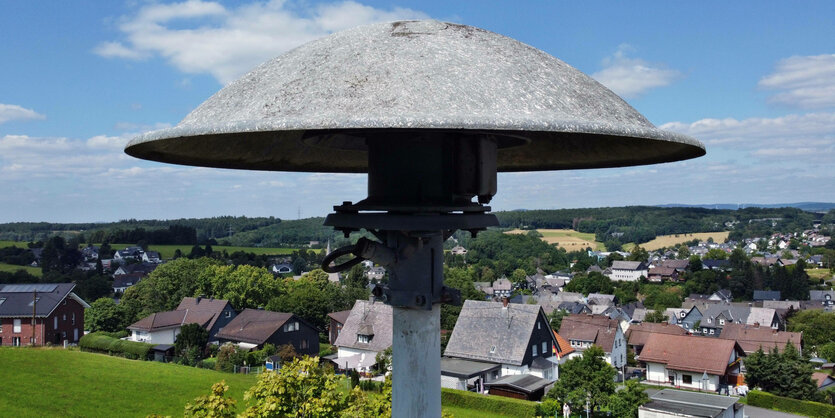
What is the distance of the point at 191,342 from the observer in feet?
170

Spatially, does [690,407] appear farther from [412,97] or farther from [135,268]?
[135,268]

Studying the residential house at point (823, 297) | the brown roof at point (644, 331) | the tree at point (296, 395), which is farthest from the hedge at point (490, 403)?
the residential house at point (823, 297)

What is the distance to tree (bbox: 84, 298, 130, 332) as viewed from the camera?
61750mm

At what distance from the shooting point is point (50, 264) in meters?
123

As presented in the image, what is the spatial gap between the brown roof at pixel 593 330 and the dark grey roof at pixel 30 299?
152 ft

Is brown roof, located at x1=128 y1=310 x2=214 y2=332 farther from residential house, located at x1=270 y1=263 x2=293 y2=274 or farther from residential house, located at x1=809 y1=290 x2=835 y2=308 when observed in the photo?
residential house, located at x1=809 y1=290 x2=835 y2=308

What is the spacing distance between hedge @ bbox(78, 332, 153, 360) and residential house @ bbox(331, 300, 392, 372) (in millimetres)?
15738

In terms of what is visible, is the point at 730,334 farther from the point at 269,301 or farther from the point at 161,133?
the point at 161,133

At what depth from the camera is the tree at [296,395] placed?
912cm

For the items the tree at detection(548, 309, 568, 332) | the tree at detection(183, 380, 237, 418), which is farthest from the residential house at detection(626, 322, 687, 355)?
the tree at detection(183, 380, 237, 418)

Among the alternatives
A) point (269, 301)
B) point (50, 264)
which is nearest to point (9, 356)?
point (269, 301)

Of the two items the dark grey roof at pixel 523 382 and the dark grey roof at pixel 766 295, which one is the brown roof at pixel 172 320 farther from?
the dark grey roof at pixel 766 295

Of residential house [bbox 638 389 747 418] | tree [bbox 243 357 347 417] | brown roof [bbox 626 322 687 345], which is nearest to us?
tree [bbox 243 357 347 417]

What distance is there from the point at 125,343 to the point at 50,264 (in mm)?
86915
